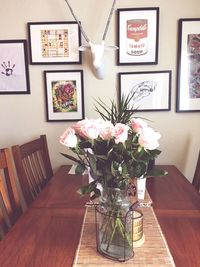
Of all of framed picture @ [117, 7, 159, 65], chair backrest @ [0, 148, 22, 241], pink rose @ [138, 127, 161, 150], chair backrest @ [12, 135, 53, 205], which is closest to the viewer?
pink rose @ [138, 127, 161, 150]

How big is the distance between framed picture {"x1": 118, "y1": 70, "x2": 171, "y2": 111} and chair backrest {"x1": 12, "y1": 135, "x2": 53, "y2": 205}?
77cm

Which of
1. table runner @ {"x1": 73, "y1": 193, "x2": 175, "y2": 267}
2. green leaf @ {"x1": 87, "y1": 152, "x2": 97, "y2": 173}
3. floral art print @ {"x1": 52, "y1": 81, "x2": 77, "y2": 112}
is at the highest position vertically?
floral art print @ {"x1": 52, "y1": 81, "x2": 77, "y2": 112}

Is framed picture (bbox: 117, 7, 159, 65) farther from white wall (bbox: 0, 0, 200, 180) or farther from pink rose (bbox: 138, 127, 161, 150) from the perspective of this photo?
pink rose (bbox: 138, 127, 161, 150)

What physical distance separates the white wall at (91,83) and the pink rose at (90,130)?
48.6 inches

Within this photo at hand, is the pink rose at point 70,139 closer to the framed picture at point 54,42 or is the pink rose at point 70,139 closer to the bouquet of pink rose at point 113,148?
the bouquet of pink rose at point 113,148

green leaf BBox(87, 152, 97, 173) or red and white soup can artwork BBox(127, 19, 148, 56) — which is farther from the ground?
red and white soup can artwork BBox(127, 19, 148, 56)

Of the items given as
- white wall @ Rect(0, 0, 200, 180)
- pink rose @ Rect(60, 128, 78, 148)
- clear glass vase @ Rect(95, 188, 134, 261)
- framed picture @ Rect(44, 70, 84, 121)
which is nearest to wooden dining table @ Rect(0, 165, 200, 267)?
clear glass vase @ Rect(95, 188, 134, 261)

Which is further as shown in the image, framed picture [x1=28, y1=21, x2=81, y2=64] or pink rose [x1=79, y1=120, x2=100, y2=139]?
framed picture [x1=28, y1=21, x2=81, y2=64]

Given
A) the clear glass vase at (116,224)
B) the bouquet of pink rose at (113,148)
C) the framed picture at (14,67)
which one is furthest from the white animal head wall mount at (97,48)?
the clear glass vase at (116,224)

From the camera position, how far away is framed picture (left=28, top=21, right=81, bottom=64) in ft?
6.38

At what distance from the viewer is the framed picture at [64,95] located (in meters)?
2.01

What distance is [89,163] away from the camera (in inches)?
33.1

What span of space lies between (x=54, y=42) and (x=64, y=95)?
0.41 meters

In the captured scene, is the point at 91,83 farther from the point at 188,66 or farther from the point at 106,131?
the point at 106,131
